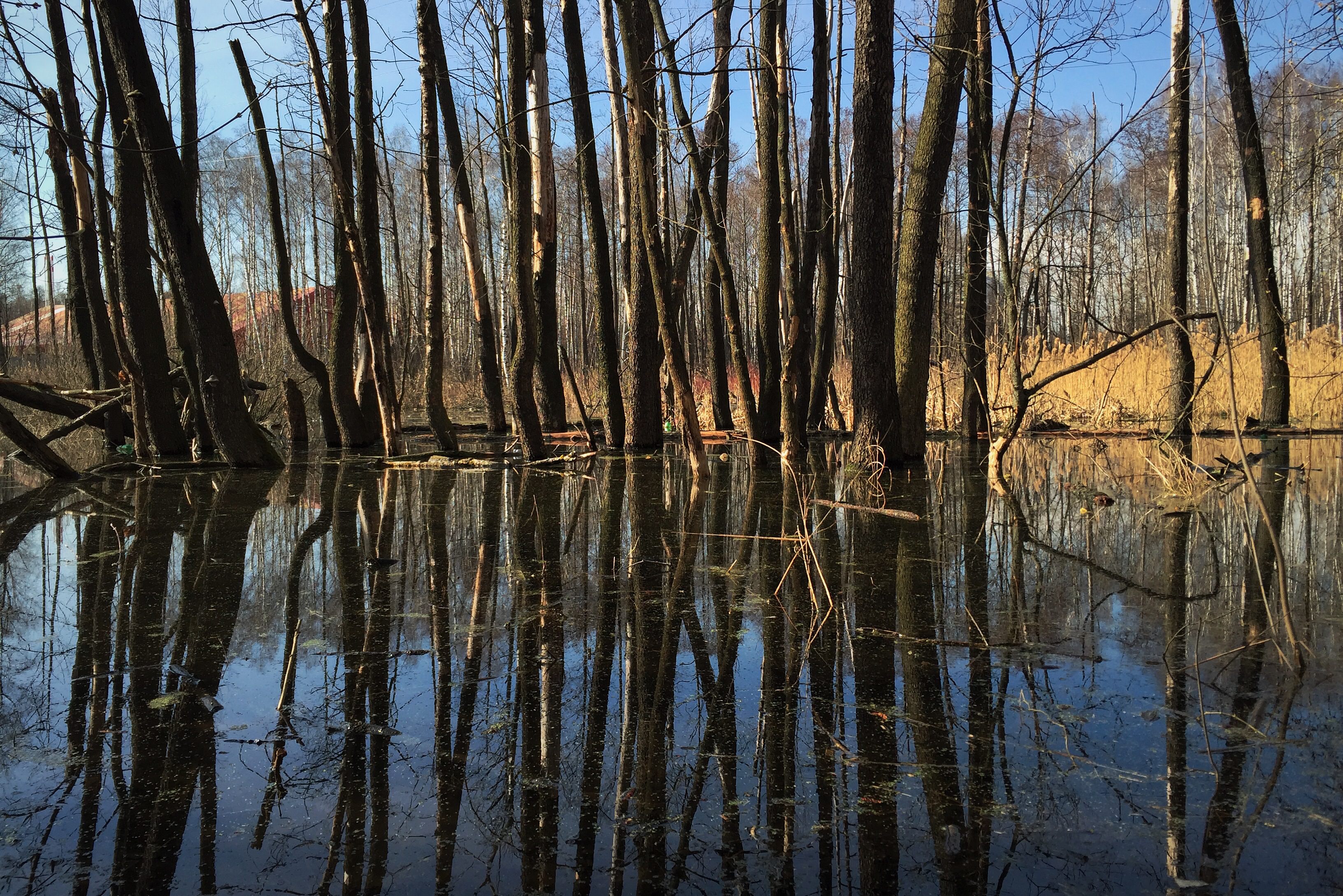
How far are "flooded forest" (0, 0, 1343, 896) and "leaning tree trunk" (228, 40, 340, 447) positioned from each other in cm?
7

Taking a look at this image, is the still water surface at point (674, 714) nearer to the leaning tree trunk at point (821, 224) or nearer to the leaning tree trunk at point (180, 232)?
the leaning tree trunk at point (180, 232)

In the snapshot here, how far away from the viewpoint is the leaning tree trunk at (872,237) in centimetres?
823

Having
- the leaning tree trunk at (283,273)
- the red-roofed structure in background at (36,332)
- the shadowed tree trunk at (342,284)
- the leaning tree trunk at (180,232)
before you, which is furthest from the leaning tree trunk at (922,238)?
the red-roofed structure in background at (36,332)

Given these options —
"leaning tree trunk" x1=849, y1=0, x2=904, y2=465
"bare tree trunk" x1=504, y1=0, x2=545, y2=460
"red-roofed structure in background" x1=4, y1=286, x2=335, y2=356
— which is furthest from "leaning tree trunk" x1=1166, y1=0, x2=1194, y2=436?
"red-roofed structure in background" x1=4, y1=286, x2=335, y2=356

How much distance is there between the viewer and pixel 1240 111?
11641mm

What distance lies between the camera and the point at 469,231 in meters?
9.46

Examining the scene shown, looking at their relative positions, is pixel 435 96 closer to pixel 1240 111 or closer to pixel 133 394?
pixel 133 394

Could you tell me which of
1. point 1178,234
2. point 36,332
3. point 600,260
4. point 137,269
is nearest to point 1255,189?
point 1178,234

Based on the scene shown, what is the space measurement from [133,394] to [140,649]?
758 cm

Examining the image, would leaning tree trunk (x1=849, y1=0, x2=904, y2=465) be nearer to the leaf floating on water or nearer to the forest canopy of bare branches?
the forest canopy of bare branches

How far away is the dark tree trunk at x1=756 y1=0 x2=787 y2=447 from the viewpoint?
8.39 metres

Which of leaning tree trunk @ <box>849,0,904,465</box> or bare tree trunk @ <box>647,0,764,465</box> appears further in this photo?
leaning tree trunk @ <box>849,0,904,465</box>

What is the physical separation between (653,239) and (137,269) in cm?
581

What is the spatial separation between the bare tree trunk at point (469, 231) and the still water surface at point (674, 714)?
4.52 meters
